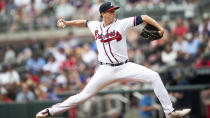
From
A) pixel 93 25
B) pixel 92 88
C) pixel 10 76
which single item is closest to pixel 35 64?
pixel 10 76

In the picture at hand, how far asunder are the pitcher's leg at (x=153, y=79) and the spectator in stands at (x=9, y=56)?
9.29 metres

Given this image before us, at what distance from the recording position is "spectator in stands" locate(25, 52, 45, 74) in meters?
13.5

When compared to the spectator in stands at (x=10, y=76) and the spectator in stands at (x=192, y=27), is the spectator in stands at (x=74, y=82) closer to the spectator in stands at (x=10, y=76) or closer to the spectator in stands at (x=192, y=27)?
the spectator in stands at (x=10, y=76)

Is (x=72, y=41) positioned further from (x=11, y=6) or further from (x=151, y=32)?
(x=151, y=32)

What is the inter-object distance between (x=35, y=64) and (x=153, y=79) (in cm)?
804

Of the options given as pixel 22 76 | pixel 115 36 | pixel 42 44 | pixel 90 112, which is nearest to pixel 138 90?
pixel 90 112

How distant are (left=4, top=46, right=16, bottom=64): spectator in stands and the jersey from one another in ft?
29.6

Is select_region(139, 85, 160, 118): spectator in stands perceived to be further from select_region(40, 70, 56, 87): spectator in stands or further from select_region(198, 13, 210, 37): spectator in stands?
→ select_region(40, 70, 56, 87): spectator in stands

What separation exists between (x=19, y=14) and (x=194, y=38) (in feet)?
26.0

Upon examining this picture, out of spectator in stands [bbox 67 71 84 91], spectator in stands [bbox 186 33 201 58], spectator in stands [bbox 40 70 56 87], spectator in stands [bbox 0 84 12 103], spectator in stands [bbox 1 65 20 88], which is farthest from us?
spectator in stands [bbox 1 65 20 88]

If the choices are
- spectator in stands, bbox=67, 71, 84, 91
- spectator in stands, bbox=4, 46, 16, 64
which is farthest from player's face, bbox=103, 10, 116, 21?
spectator in stands, bbox=4, 46, 16, 64

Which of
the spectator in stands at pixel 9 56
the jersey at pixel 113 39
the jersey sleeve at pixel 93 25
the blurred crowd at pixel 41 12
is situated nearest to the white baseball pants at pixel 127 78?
the jersey at pixel 113 39

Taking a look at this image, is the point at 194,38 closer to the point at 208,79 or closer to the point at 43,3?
the point at 208,79

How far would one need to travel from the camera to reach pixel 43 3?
53.6ft
